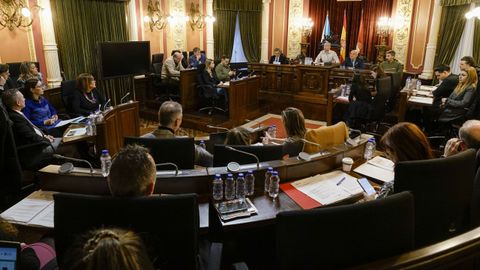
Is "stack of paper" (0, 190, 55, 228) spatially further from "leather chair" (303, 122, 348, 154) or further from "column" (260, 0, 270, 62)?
"column" (260, 0, 270, 62)

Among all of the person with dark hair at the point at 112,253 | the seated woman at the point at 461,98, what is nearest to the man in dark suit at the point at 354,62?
the seated woman at the point at 461,98

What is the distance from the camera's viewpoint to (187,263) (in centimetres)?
151

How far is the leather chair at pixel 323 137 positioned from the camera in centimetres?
Answer: 291

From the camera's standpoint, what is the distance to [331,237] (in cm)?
118

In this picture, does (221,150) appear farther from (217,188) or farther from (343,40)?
(343,40)

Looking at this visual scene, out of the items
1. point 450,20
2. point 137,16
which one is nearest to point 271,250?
point 137,16

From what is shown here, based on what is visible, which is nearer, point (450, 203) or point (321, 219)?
point (321, 219)

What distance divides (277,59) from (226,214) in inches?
295

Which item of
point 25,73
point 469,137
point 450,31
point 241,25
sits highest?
point 241,25

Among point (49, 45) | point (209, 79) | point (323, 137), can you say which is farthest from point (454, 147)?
point (49, 45)

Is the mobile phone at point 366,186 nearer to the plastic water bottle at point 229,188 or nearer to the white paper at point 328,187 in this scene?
the white paper at point 328,187

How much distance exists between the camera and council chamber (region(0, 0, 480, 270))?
3.97 feet

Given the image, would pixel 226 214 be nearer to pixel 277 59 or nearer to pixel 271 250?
pixel 271 250

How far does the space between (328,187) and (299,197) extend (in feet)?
0.88
